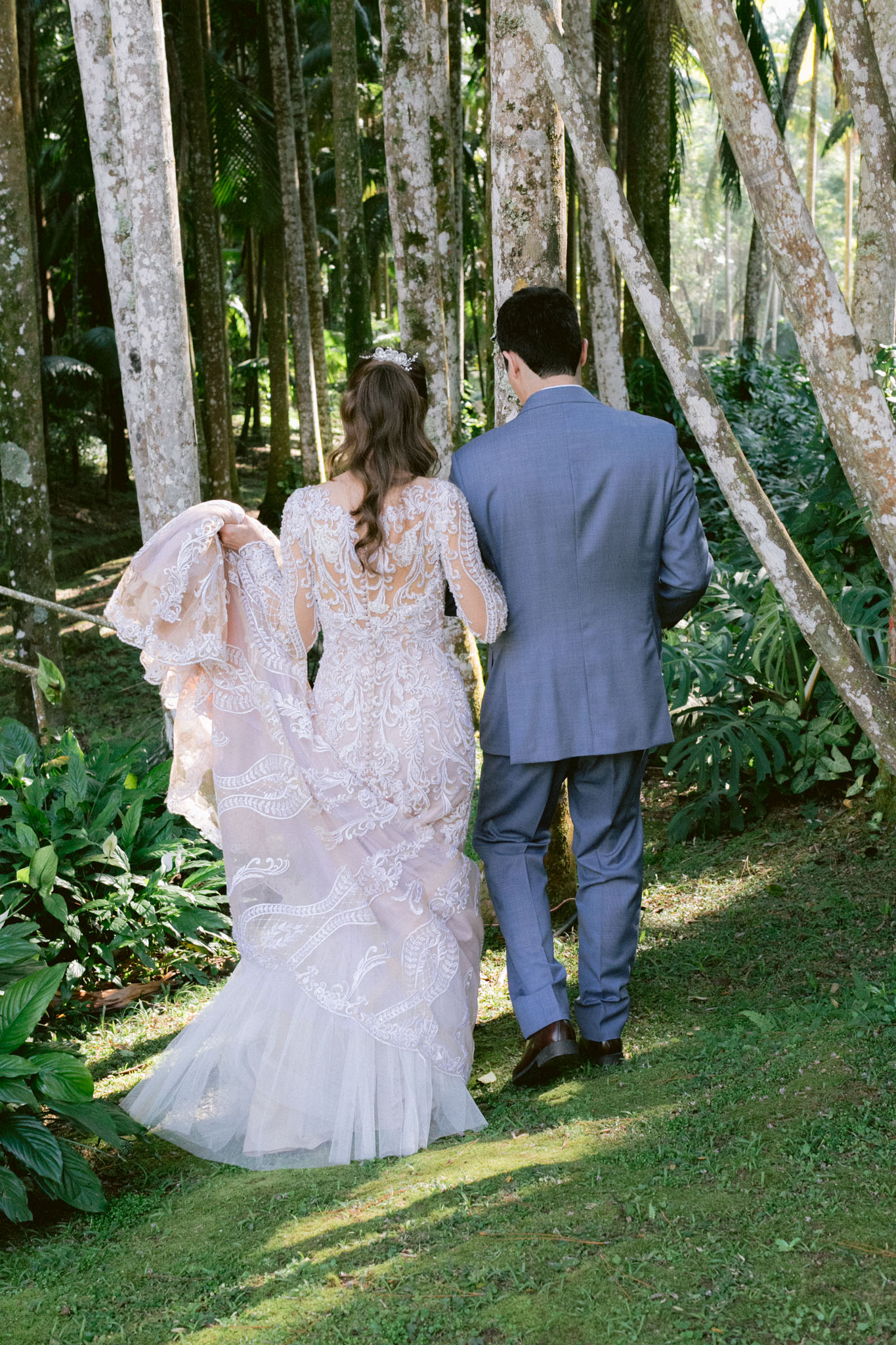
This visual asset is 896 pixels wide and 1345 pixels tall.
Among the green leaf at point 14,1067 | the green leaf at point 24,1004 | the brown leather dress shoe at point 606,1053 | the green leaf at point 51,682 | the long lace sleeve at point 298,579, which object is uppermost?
the long lace sleeve at point 298,579

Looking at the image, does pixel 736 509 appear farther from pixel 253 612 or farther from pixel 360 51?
pixel 360 51

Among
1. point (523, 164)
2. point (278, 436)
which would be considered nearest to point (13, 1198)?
point (523, 164)

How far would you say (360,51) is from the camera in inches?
853

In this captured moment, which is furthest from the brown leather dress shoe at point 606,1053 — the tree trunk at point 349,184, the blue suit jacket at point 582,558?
the tree trunk at point 349,184

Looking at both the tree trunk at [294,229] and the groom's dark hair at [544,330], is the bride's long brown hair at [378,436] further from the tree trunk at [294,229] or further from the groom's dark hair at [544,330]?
the tree trunk at [294,229]

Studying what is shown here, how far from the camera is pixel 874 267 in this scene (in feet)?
17.0

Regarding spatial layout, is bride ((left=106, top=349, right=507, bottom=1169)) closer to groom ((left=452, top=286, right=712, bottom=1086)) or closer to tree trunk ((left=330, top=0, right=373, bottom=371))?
groom ((left=452, top=286, right=712, bottom=1086))

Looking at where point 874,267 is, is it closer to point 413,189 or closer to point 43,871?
point 413,189

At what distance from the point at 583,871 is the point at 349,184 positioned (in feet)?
28.7

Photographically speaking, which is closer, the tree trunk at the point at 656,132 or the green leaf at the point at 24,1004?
the green leaf at the point at 24,1004

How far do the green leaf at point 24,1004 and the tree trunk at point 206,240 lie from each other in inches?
339

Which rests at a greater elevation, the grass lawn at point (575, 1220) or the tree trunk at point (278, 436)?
the tree trunk at point (278, 436)

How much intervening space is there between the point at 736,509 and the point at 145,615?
1815 millimetres

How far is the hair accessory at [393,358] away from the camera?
130 inches
